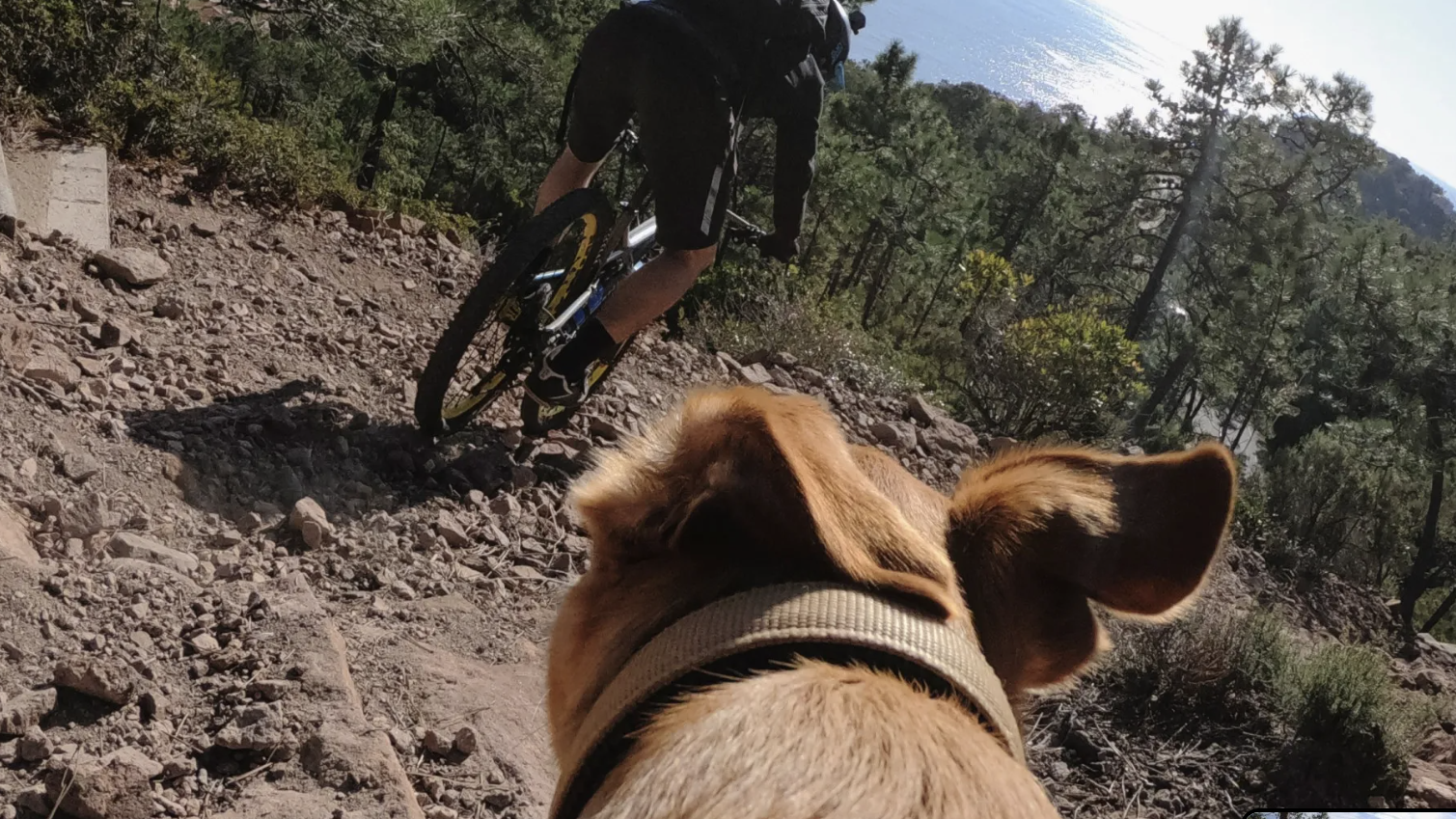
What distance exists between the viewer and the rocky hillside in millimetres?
1876

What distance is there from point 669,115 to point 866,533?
246 centimetres

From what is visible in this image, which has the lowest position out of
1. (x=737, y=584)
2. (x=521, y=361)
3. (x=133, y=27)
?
(x=521, y=361)

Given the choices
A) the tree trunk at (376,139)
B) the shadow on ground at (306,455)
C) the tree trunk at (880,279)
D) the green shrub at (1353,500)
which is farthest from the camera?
the tree trunk at (880,279)

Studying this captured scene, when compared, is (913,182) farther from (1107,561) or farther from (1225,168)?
(1107,561)

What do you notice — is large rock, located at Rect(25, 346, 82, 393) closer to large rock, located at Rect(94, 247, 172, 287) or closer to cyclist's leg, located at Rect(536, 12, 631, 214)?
large rock, located at Rect(94, 247, 172, 287)

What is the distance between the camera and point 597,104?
3322 millimetres

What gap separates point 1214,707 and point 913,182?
2042 cm

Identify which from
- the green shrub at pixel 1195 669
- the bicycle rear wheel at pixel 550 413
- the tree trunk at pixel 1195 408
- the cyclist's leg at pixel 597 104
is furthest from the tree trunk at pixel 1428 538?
the cyclist's leg at pixel 597 104

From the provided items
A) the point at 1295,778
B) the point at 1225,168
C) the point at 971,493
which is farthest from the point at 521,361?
the point at 1225,168

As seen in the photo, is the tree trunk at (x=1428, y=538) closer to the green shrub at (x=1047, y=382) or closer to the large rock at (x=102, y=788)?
the green shrub at (x=1047, y=382)

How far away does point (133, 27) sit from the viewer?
16.0 feet

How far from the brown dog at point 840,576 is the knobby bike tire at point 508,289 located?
2.33 metres

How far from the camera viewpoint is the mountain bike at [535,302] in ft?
10.7

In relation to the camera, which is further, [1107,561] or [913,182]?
[913,182]
